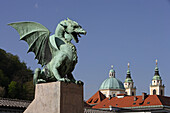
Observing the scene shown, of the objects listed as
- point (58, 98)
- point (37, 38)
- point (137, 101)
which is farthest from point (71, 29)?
point (137, 101)

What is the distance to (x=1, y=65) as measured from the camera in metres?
41.9

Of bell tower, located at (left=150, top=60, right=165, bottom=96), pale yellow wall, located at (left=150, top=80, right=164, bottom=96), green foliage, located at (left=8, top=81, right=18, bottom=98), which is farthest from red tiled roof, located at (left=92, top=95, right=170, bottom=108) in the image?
bell tower, located at (left=150, top=60, right=165, bottom=96)

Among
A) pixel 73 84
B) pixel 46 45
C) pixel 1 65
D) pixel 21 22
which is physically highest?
pixel 1 65

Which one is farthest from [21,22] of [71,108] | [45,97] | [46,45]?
[71,108]

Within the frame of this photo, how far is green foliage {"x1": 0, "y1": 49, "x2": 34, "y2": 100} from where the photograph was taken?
37750mm

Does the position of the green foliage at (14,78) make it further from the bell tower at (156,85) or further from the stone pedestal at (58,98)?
the bell tower at (156,85)

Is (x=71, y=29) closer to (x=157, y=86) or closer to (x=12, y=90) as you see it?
(x=12, y=90)

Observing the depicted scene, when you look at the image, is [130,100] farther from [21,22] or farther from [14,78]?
[21,22]

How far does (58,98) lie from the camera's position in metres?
6.83

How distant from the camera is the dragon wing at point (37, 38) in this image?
7.57m

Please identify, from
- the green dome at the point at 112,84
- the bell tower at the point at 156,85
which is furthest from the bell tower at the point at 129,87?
the green dome at the point at 112,84

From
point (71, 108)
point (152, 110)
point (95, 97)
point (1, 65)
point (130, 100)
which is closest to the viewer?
point (71, 108)

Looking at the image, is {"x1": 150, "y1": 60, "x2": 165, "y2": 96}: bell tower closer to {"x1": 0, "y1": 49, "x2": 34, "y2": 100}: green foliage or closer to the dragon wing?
{"x1": 0, "y1": 49, "x2": 34, "y2": 100}: green foliage

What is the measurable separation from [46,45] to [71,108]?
5.50 ft
